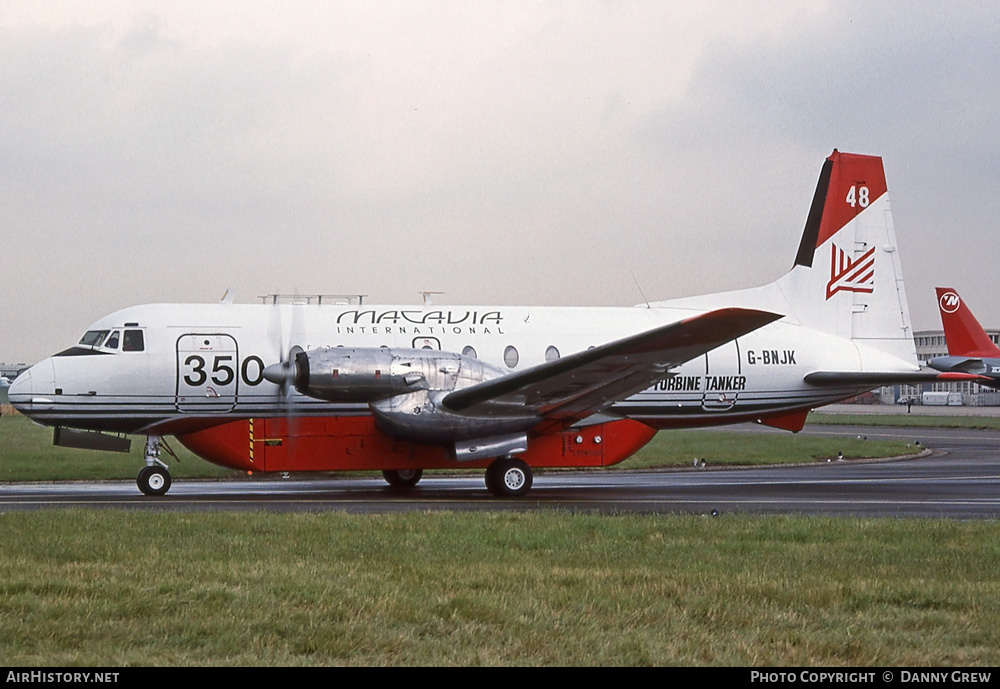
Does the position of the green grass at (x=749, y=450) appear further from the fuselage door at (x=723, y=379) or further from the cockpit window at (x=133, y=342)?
the cockpit window at (x=133, y=342)

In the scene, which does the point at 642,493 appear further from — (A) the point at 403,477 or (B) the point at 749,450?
(B) the point at 749,450

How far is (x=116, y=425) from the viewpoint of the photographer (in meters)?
19.1

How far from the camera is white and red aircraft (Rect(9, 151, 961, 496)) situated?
1809 cm

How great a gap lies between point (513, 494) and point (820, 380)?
7486 millimetres

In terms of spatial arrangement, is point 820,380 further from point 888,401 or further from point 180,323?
point 888,401

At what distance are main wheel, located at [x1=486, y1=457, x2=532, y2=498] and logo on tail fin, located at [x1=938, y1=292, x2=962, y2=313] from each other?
1078 inches

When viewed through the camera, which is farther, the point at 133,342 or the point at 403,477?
the point at 403,477

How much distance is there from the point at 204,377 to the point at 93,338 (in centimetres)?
212

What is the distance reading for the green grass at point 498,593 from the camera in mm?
6941

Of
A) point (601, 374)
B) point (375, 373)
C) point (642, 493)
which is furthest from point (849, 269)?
point (375, 373)

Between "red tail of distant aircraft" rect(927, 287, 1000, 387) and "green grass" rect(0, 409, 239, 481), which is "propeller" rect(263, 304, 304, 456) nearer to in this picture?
"green grass" rect(0, 409, 239, 481)

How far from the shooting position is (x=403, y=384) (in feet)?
60.5

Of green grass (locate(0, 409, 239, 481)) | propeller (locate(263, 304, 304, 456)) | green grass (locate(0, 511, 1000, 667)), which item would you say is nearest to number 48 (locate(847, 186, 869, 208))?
propeller (locate(263, 304, 304, 456))

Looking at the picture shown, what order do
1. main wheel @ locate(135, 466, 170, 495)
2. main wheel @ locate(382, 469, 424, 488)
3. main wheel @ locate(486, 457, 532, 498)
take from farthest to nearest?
main wheel @ locate(382, 469, 424, 488) < main wheel @ locate(486, 457, 532, 498) < main wheel @ locate(135, 466, 170, 495)
